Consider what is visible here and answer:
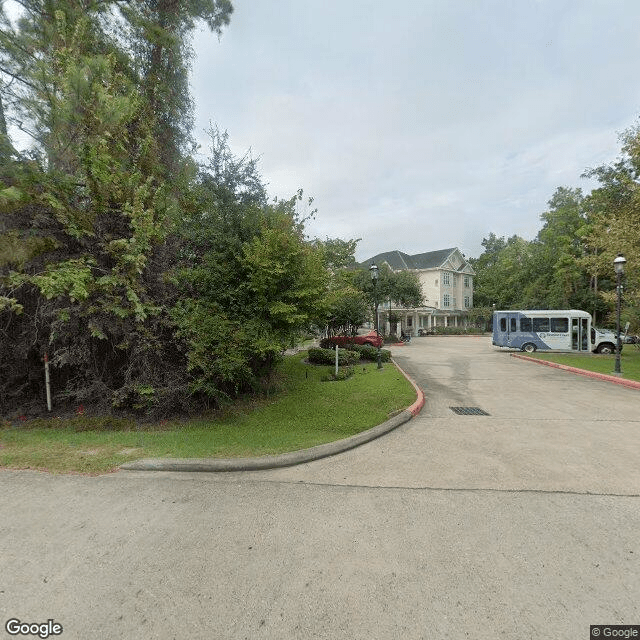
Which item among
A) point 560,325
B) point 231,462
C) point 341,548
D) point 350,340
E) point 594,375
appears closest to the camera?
point 341,548

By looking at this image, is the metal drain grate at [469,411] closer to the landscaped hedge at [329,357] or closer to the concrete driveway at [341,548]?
the concrete driveway at [341,548]

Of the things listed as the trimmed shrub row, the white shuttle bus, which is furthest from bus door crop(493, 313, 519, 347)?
the trimmed shrub row

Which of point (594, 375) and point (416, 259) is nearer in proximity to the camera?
point (594, 375)

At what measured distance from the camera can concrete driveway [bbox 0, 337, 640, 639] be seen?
2096 mm

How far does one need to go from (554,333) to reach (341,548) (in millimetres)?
22046

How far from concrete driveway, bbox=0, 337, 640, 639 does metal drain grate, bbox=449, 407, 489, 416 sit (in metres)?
2.15

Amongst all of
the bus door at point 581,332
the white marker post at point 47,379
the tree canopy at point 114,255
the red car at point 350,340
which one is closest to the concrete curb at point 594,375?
the bus door at point 581,332

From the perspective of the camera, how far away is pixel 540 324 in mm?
19906

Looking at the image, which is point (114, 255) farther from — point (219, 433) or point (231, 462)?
point (231, 462)

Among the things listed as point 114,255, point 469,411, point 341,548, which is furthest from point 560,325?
point 114,255

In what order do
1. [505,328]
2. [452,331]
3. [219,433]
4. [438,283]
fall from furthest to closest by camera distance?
[438,283], [452,331], [505,328], [219,433]

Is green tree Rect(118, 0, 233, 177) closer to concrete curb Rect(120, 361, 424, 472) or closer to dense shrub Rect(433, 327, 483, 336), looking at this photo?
concrete curb Rect(120, 361, 424, 472)

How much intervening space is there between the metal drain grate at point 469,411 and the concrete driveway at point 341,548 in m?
2.15

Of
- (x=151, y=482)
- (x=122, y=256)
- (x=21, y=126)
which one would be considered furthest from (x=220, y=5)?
(x=151, y=482)
